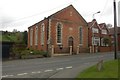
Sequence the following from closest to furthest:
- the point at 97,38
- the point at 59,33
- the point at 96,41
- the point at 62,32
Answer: the point at 59,33
the point at 62,32
the point at 96,41
the point at 97,38

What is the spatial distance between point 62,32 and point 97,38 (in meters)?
13.4

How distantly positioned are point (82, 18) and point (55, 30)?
7.76 meters

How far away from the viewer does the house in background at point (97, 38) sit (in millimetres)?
46562

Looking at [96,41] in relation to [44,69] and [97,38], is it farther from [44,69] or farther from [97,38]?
[44,69]

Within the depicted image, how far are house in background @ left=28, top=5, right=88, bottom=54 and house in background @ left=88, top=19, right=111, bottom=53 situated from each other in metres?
2.66

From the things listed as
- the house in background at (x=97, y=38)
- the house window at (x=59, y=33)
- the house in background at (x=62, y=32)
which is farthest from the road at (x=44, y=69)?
the house in background at (x=97, y=38)

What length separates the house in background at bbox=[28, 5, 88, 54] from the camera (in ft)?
126

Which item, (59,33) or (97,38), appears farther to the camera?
(97,38)

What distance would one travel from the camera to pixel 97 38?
5069cm

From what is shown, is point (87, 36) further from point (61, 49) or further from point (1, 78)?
point (1, 78)

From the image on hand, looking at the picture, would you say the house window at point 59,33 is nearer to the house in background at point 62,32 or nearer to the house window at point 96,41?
the house in background at point 62,32

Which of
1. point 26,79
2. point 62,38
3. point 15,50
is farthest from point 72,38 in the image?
point 26,79

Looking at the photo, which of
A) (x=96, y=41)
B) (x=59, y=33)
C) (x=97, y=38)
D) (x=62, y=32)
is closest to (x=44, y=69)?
(x=59, y=33)

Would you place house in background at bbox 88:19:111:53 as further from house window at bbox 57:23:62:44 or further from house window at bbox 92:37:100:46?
house window at bbox 57:23:62:44
